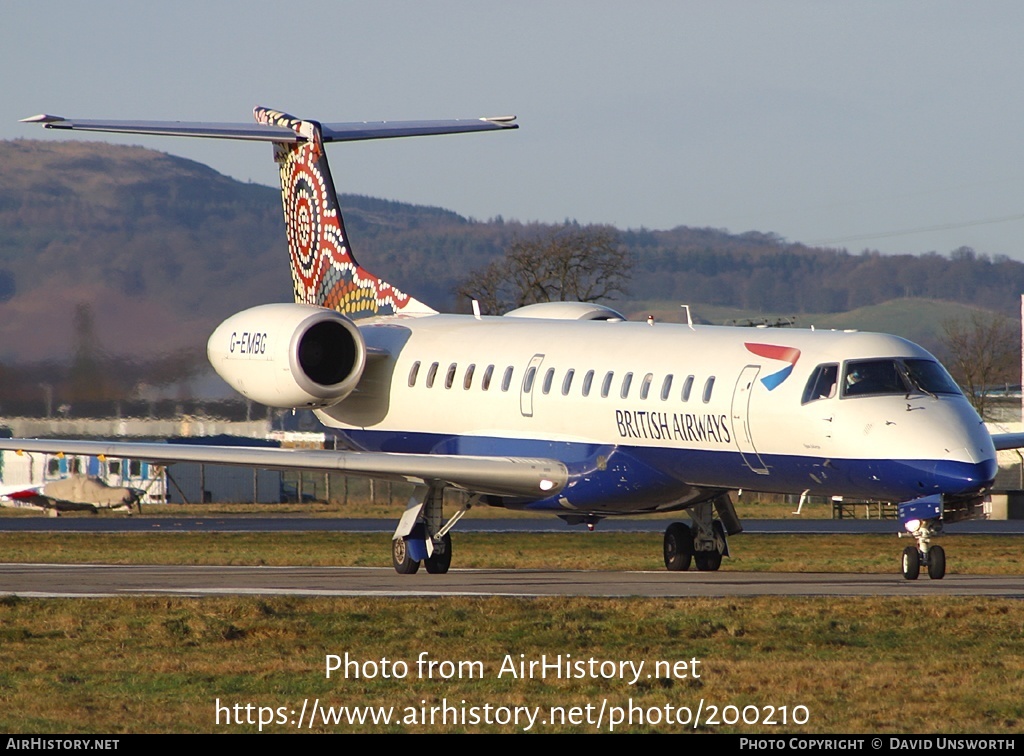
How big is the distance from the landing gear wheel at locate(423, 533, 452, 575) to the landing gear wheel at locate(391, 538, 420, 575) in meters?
0.18

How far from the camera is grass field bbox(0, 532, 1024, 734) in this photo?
10711 millimetres

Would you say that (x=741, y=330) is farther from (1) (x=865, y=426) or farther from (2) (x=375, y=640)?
(2) (x=375, y=640)

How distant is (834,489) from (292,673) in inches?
383

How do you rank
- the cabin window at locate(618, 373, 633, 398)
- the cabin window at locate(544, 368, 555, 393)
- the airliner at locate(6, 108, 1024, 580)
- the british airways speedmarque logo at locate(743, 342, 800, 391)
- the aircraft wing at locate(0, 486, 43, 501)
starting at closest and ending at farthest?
the airliner at locate(6, 108, 1024, 580) < the british airways speedmarque logo at locate(743, 342, 800, 391) < the cabin window at locate(618, 373, 633, 398) < the cabin window at locate(544, 368, 555, 393) < the aircraft wing at locate(0, 486, 43, 501)

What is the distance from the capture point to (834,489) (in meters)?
20.4

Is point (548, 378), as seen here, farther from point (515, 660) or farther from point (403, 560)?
point (515, 660)

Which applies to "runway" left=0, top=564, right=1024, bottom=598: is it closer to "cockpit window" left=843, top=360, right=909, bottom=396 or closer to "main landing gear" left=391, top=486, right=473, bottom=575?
"main landing gear" left=391, top=486, right=473, bottom=575

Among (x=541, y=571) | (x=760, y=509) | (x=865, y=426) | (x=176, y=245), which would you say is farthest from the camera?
(x=760, y=509)

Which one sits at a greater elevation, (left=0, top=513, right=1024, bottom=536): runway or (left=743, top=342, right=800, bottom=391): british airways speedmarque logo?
(left=743, top=342, right=800, bottom=391): british airways speedmarque logo

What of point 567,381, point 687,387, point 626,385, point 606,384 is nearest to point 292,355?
point 567,381

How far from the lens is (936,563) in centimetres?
1980

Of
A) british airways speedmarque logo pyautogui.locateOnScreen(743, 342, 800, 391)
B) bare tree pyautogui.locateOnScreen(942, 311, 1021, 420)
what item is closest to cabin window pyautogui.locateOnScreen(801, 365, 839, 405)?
british airways speedmarque logo pyautogui.locateOnScreen(743, 342, 800, 391)

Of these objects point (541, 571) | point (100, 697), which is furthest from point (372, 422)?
point (100, 697)

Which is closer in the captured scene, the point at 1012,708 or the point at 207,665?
the point at 1012,708
